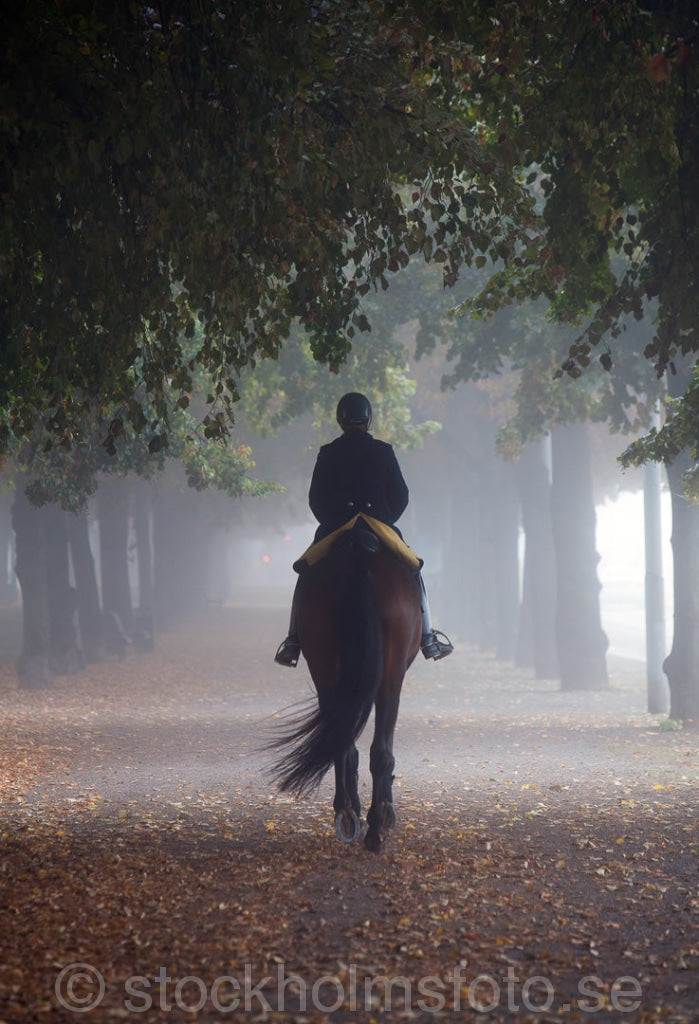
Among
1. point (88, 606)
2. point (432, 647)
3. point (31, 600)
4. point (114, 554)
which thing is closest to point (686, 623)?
point (432, 647)

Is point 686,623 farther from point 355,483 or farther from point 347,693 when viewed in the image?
point 347,693

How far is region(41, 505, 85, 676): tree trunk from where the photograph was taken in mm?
25438

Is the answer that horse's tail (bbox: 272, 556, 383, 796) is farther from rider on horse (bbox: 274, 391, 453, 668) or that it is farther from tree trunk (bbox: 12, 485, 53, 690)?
tree trunk (bbox: 12, 485, 53, 690)

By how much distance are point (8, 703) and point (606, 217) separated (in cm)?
1653

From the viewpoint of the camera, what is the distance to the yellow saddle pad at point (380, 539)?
25.9 feet

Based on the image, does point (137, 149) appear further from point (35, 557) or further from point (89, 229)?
point (35, 557)

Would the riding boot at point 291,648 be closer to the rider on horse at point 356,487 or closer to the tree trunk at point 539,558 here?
the rider on horse at point 356,487

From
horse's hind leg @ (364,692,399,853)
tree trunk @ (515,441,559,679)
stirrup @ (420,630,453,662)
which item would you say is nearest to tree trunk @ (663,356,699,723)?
tree trunk @ (515,441,559,679)

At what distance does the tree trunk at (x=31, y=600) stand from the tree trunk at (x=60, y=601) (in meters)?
1.05

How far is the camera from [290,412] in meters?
25.7

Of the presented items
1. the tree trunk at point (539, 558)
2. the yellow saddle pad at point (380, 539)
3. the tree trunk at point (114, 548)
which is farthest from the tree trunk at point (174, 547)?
the yellow saddle pad at point (380, 539)

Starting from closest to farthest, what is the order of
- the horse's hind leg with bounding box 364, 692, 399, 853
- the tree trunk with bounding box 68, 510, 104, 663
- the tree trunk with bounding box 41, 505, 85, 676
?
the horse's hind leg with bounding box 364, 692, 399, 853 → the tree trunk with bounding box 41, 505, 85, 676 → the tree trunk with bounding box 68, 510, 104, 663

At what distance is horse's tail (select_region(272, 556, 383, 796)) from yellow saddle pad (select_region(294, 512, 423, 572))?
29 centimetres

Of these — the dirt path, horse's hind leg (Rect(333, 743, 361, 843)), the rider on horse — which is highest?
the rider on horse
